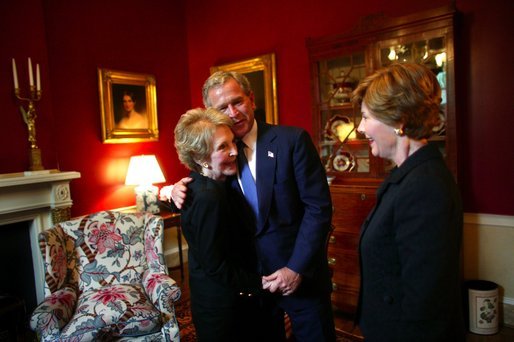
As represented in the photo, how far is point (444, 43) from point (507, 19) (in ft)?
1.66

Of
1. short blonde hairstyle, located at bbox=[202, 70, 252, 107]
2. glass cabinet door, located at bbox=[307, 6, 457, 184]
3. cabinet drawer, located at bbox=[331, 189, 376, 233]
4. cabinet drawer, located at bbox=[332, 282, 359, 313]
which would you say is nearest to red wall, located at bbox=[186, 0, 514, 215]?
glass cabinet door, located at bbox=[307, 6, 457, 184]

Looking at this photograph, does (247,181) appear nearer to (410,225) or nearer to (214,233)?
(214,233)

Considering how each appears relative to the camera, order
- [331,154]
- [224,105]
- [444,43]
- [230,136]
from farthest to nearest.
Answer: [331,154]
[444,43]
[224,105]
[230,136]

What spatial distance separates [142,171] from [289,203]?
2.73 metres

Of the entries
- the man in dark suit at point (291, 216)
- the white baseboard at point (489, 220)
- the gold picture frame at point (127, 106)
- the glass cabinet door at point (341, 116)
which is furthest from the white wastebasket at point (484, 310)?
the gold picture frame at point (127, 106)

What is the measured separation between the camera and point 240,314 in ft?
5.02

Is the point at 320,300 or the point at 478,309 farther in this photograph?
the point at 478,309

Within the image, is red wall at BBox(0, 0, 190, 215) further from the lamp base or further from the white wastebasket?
the white wastebasket

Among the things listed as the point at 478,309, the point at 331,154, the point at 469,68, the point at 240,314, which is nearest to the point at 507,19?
the point at 469,68

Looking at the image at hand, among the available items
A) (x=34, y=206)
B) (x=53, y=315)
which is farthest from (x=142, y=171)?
(x=53, y=315)

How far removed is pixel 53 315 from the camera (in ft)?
6.72

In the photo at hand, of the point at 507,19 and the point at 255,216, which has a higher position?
the point at 507,19

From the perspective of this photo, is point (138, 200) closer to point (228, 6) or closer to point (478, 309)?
point (228, 6)

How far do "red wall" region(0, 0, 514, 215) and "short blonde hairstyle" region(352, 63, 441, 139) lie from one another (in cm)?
207
